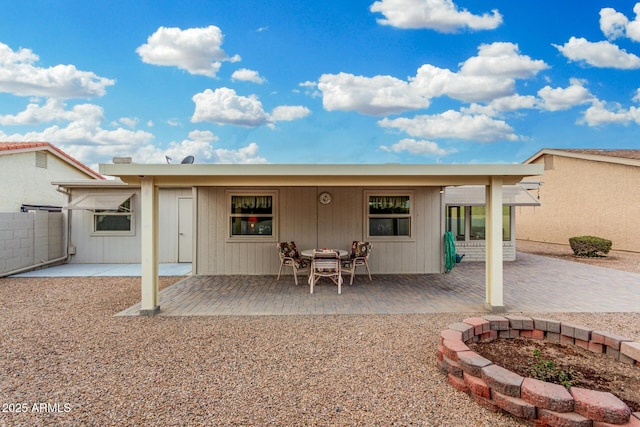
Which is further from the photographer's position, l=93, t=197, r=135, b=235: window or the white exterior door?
l=93, t=197, r=135, b=235: window

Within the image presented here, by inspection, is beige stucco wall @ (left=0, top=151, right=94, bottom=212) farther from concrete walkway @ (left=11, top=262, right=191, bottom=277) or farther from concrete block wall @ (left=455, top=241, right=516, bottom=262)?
concrete block wall @ (left=455, top=241, right=516, bottom=262)

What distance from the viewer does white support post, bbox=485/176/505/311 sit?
5.40 meters

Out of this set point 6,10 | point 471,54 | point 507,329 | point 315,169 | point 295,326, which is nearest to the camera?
point 507,329

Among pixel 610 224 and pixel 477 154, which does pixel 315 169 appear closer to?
pixel 477 154

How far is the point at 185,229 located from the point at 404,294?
701 centimetres

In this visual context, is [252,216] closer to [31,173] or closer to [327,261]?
[327,261]

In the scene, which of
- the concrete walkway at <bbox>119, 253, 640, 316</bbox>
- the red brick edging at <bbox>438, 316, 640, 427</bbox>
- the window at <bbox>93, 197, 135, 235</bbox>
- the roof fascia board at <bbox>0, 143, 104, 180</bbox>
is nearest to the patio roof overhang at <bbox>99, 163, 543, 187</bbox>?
the concrete walkway at <bbox>119, 253, 640, 316</bbox>

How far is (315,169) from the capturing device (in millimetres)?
5195

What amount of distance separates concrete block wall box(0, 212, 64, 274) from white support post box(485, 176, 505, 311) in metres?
11.1

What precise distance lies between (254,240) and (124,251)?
4826 millimetres

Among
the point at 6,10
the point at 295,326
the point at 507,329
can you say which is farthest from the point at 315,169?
the point at 6,10

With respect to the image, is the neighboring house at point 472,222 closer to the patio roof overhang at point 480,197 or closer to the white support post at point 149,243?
the patio roof overhang at point 480,197

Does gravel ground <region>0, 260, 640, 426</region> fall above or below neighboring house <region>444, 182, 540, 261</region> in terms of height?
below

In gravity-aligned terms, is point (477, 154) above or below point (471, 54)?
below
